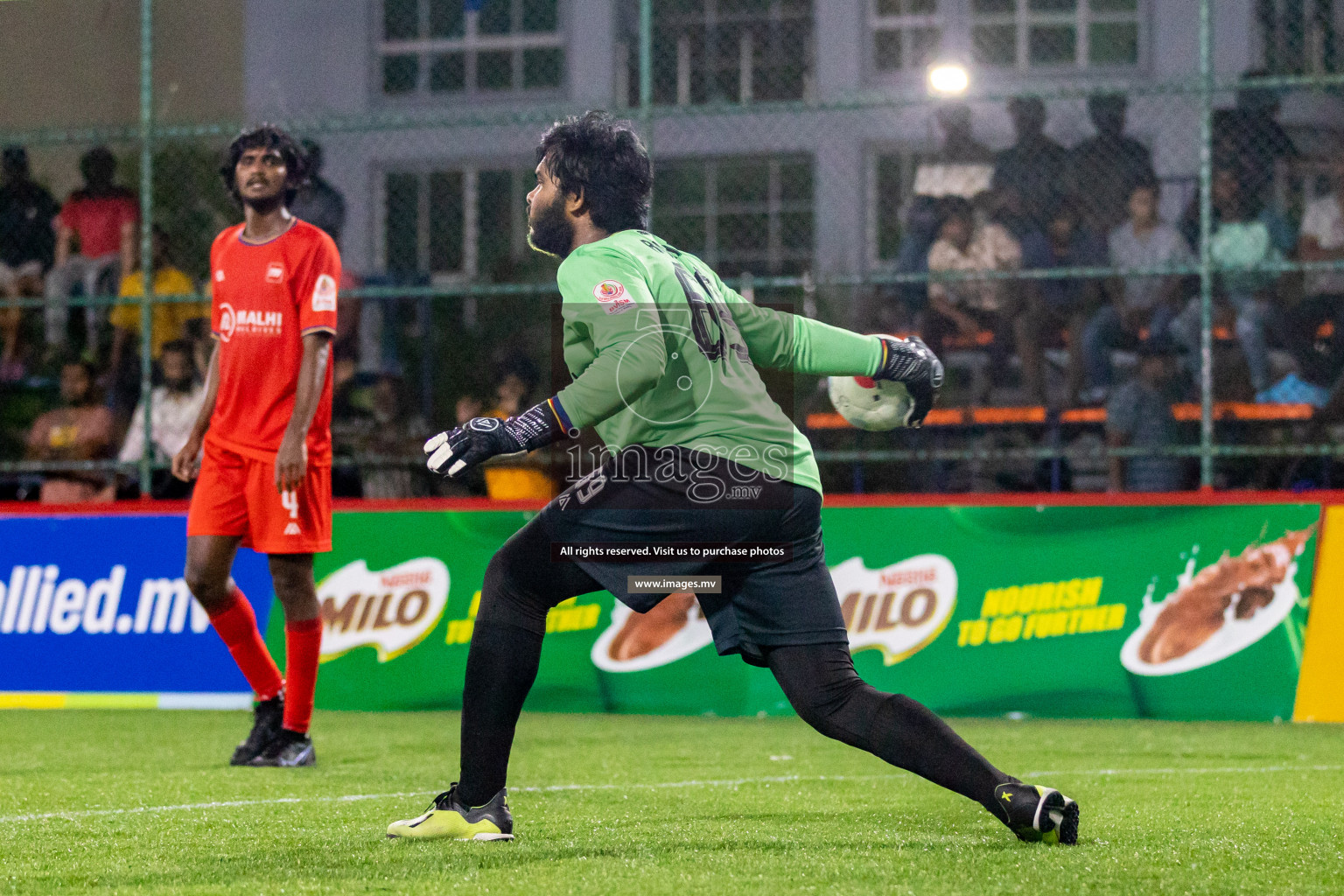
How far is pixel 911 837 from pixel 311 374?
298 cm

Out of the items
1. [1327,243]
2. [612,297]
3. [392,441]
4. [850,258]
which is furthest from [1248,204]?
[612,297]

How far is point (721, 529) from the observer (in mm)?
4160

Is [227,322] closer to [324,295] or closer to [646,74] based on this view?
[324,295]

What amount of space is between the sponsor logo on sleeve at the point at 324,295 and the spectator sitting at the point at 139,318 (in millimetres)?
3994

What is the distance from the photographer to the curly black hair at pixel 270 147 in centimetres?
650

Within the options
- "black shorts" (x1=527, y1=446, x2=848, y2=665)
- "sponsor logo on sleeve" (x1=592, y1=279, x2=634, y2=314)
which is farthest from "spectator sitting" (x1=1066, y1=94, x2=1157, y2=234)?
"sponsor logo on sleeve" (x1=592, y1=279, x2=634, y2=314)

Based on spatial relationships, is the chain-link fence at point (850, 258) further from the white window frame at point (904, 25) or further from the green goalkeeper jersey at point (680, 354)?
the green goalkeeper jersey at point (680, 354)

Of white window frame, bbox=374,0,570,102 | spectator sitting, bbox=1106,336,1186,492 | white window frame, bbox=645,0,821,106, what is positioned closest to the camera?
spectator sitting, bbox=1106,336,1186,492

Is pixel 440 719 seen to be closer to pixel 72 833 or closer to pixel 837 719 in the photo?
pixel 72 833

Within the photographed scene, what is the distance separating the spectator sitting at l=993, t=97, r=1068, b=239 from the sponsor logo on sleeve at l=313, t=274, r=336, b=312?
5888 millimetres

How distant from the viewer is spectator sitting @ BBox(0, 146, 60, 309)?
1184 cm

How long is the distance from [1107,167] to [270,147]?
6753mm

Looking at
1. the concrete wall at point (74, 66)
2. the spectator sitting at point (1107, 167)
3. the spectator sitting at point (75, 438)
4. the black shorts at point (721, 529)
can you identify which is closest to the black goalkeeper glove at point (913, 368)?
the black shorts at point (721, 529)

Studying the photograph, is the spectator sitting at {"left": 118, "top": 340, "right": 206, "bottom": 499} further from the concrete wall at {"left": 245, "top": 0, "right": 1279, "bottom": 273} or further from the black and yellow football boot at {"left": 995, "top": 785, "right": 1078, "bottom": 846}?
the black and yellow football boot at {"left": 995, "top": 785, "right": 1078, "bottom": 846}
